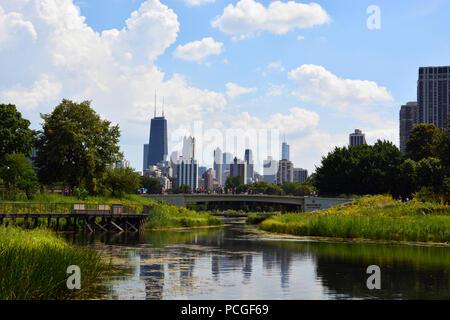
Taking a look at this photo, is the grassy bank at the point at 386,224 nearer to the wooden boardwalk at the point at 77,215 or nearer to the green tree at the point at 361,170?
the wooden boardwalk at the point at 77,215

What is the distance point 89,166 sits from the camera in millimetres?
84312

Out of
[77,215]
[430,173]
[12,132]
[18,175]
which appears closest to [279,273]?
[77,215]

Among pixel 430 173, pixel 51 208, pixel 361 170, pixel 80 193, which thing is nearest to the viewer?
pixel 51 208

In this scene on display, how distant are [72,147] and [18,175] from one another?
9095 millimetres

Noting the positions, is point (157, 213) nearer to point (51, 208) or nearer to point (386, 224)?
point (51, 208)

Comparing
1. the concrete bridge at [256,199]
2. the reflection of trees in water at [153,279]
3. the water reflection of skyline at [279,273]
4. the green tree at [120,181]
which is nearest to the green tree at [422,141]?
the concrete bridge at [256,199]

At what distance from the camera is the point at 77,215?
6012cm

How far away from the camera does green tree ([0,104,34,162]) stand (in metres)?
74.1

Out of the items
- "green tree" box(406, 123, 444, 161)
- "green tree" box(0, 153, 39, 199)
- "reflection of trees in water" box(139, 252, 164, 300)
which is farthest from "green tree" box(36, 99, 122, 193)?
"green tree" box(406, 123, 444, 161)

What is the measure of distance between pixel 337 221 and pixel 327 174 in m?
67.3

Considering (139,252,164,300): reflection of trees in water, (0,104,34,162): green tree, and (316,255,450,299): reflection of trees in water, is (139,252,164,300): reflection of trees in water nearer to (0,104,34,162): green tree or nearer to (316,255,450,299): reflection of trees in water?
(316,255,450,299): reflection of trees in water

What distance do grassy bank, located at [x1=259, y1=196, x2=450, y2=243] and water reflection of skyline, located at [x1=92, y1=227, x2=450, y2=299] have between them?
5.78m

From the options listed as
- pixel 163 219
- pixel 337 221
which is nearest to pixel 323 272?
pixel 337 221

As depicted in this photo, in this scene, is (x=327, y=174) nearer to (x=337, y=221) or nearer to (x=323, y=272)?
(x=337, y=221)
